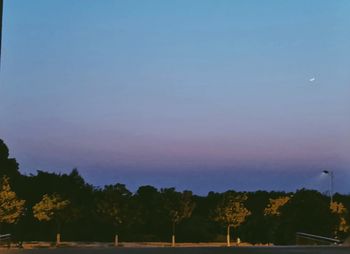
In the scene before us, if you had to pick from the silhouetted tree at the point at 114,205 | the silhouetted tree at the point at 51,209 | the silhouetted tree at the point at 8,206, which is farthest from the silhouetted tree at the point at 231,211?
the silhouetted tree at the point at 8,206

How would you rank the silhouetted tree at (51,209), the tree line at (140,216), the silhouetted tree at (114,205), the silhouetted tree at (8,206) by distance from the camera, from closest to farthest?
the silhouetted tree at (8,206), the tree line at (140,216), the silhouetted tree at (114,205), the silhouetted tree at (51,209)

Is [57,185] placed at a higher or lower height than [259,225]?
higher

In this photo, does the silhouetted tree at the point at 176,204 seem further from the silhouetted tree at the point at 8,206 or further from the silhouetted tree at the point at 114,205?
the silhouetted tree at the point at 8,206

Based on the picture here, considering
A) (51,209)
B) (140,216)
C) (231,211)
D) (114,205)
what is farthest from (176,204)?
(51,209)

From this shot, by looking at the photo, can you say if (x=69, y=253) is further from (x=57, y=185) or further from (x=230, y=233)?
(x=57, y=185)

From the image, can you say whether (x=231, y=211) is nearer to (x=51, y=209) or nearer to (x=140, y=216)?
(x=140, y=216)

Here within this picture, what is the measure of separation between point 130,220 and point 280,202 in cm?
853

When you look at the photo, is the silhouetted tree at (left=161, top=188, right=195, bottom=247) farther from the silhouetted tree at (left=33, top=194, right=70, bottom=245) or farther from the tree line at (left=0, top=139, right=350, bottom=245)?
the silhouetted tree at (left=33, top=194, right=70, bottom=245)

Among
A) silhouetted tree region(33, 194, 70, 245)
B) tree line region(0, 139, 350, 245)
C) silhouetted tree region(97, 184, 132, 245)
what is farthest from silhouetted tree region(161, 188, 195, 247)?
silhouetted tree region(33, 194, 70, 245)

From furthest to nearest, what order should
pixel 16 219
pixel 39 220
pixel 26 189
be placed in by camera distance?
pixel 26 189 < pixel 39 220 < pixel 16 219

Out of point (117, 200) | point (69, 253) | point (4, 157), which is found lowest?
point (69, 253)

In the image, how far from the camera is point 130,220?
100 feet

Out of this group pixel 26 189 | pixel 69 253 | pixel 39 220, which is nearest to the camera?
pixel 69 253

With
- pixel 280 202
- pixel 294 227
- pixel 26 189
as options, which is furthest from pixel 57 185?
pixel 294 227
